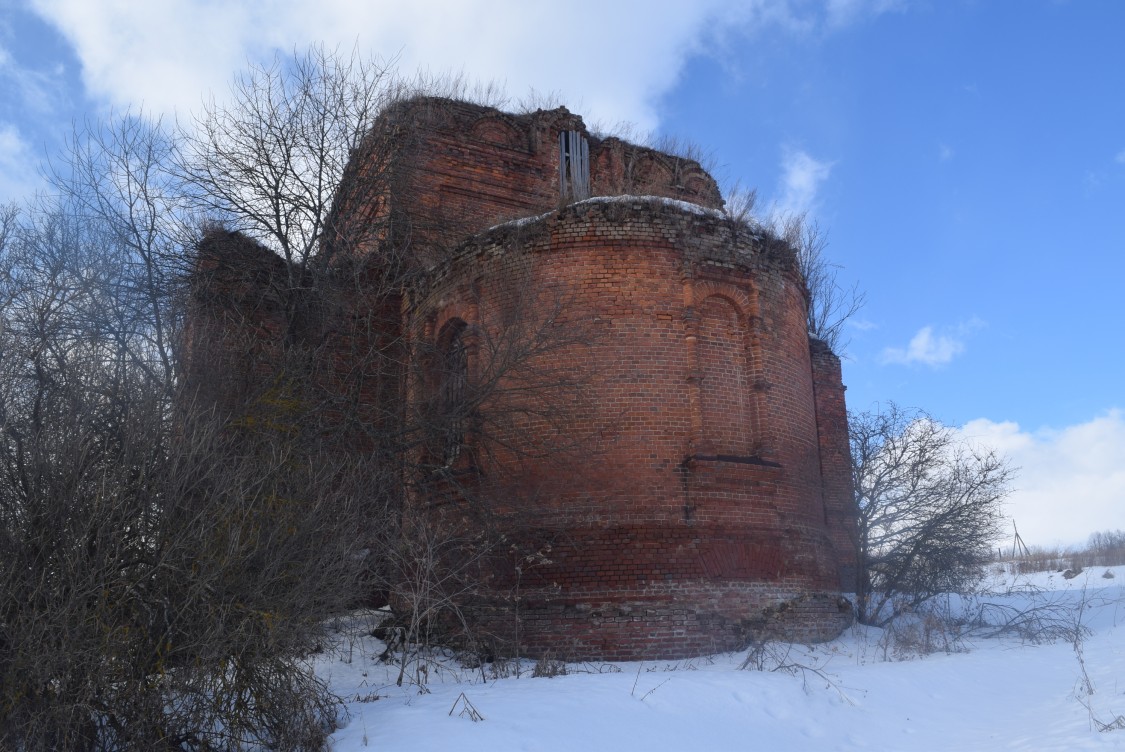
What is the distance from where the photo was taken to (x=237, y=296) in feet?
38.4

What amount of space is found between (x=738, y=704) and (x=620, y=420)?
4.14 m

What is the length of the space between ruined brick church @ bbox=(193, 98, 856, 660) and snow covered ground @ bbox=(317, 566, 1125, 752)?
0.81 metres

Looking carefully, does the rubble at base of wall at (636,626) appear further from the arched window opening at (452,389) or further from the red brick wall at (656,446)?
the arched window opening at (452,389)

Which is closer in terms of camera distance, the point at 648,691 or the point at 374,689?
the point at 648,691

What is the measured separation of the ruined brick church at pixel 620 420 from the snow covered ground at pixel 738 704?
0.81 meters

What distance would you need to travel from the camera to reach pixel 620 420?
10.7 metres

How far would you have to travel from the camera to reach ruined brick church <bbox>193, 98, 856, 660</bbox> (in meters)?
10.2

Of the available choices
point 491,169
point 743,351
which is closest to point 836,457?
point 743,351

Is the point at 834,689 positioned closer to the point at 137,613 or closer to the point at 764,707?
the point at 764,707

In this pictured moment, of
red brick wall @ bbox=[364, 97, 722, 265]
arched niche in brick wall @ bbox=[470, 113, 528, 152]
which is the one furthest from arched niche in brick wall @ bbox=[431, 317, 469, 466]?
arched niche in brick wall @ bbox=[470, 113, 528, 152]

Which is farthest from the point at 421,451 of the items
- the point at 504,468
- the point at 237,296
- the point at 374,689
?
the point at 374,689

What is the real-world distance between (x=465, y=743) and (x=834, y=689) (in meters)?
4.12

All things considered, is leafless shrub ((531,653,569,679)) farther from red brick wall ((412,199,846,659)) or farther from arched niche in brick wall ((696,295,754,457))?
arched niche in brick wall ((696,295,754,457))

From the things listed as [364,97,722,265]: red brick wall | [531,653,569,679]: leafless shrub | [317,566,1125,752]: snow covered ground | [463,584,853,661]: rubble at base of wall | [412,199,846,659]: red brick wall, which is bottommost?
[317,566,1125,752]: snow covered ground
